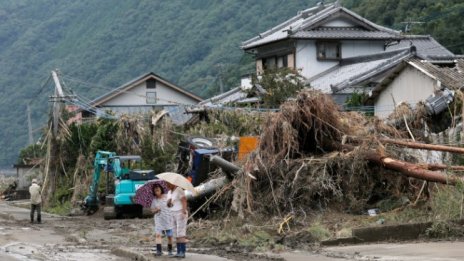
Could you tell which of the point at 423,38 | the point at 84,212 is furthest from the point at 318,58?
the point at 84,212

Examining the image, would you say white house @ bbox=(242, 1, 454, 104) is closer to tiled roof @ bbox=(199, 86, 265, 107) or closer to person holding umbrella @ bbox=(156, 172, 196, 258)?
tiled roof @ bbox=(199, 86, 265, 107)

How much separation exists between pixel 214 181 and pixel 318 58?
31.2 m

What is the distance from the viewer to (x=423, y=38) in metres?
51.2

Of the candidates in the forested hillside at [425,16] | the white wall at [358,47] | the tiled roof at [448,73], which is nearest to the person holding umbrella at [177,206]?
the tiled roof at [448,73]

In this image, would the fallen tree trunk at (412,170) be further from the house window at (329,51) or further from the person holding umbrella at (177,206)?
the house window at (329,51)

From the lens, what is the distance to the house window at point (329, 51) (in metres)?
50.8

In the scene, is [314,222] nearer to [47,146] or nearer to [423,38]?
[47,146]

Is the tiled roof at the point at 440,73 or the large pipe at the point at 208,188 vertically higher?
the tiled roof at the point at 440,73

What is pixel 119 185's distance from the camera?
2783 centimetres

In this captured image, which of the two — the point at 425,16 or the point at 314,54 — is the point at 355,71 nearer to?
the point at 314,54

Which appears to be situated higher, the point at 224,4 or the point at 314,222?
the point at 224,4

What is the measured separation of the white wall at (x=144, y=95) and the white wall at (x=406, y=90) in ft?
111

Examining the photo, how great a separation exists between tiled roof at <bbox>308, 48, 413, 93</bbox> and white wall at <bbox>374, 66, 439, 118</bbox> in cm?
440

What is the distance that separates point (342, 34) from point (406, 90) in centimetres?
2100
